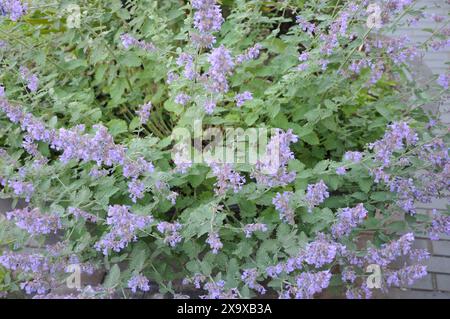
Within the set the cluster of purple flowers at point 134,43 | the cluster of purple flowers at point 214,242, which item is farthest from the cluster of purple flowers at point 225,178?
the cluster of purple flowers at point 134,43

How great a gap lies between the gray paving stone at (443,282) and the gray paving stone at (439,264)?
0.03 meters

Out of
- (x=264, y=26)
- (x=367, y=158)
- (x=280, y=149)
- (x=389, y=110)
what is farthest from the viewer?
(x=264, y=26)

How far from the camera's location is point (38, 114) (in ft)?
7.52

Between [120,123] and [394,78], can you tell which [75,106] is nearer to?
[120,123]

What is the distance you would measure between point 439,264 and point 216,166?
152cm

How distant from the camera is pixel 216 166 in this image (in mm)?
1796

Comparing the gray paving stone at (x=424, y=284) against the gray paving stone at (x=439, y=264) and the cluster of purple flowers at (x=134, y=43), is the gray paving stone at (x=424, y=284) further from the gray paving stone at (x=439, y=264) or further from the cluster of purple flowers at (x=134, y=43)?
the cluster of purple flowers at (x=134, y=43)

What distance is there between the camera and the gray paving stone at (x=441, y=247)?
274 cm

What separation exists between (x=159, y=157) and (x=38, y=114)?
639 millimetres

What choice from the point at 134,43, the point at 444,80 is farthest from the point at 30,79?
the point at 444,80

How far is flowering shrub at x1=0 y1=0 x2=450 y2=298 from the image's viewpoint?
1.80 m

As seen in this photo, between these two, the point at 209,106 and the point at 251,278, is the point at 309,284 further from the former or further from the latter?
the point at 209,106

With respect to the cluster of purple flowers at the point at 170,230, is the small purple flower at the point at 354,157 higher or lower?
higher

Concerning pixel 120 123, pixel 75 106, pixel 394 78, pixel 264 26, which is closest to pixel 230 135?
pixel 120 123
